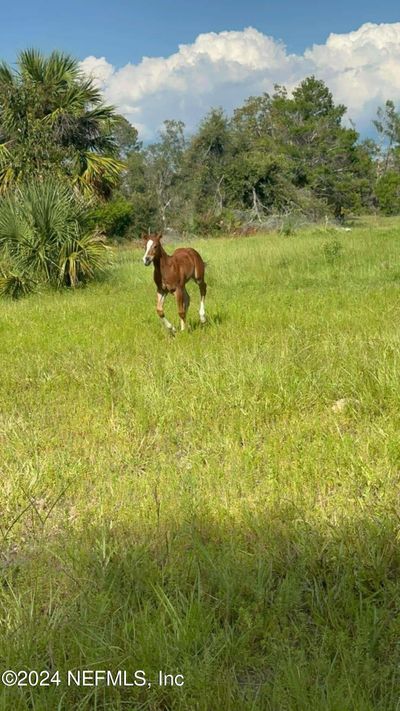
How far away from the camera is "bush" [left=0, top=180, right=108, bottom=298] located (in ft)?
42.1

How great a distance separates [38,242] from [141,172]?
35.3 meters

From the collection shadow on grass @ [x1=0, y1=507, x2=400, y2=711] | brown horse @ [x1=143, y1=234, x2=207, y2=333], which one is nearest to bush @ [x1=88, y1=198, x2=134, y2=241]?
brown horse @ [x1=143, y1=234, x2=207, y2=333]

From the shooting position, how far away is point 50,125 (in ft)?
55.1

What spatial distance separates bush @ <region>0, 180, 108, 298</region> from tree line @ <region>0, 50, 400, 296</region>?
27 mm

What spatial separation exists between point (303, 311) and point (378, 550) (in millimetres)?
6413

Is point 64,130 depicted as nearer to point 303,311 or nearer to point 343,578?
point 303,311

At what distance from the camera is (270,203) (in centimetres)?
3516

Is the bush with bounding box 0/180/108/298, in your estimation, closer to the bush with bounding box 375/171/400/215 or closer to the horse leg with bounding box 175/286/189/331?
the horse leg with bounding box 175/286/189/331

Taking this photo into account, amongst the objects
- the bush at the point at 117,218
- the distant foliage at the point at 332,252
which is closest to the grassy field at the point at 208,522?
the distant foliage at the point at 332,252

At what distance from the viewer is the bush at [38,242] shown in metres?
12.8

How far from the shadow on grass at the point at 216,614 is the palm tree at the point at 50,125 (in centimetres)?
1580

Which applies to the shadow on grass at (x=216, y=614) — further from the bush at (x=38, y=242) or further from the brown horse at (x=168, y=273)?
the bush at (x=38, y=242)

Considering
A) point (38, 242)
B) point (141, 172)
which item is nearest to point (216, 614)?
point (38, 242)

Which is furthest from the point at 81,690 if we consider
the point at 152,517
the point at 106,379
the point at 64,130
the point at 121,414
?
the point at 64,130
